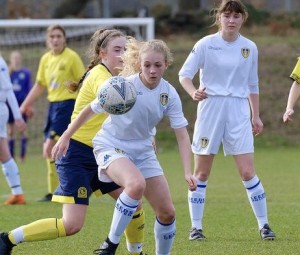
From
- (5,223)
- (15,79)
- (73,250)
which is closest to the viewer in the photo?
(73,250)

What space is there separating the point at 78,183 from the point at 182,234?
192cm

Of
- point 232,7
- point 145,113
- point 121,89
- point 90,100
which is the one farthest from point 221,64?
point 121,89

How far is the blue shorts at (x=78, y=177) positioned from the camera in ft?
23.4

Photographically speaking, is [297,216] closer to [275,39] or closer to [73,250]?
[73,250]

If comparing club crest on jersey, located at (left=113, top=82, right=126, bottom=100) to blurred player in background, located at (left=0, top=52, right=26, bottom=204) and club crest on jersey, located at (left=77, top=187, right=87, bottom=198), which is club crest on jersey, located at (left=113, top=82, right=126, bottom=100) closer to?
club crest on jersey, located at (left=77, top=187, right=87, bottom=198)

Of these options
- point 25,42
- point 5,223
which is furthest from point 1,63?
point 25,42

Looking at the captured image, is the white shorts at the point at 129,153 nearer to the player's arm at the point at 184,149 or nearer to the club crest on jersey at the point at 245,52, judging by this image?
the player's arm at the point at 184,149

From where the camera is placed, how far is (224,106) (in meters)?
8.60

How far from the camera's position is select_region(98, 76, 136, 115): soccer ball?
261 inches

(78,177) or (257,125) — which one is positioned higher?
(78,177)

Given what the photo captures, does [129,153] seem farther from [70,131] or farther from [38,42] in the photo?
[38,42]

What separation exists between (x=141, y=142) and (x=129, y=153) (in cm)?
13

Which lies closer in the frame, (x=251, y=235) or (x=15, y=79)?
(x=251, y=235)

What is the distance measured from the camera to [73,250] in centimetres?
795
